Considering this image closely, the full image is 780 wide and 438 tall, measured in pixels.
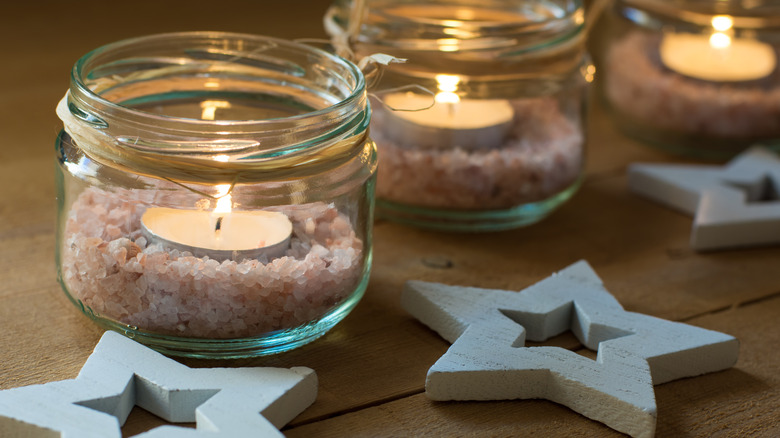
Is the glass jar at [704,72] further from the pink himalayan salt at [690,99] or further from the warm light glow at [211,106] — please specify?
the warm light glow at [211,106]

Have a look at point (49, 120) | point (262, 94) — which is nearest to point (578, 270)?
point (262, 94)

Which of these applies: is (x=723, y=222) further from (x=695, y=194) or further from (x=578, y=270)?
(x=578, y=270)

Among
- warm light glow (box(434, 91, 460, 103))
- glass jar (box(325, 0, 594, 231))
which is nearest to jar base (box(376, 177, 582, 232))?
glass jar (box(325, 0, 594, 231))

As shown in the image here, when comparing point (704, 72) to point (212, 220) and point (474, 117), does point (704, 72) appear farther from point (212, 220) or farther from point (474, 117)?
point (212, 220)

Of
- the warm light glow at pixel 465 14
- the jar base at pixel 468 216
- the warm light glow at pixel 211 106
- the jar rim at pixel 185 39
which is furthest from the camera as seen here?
the warm light glow at pixel 465 14

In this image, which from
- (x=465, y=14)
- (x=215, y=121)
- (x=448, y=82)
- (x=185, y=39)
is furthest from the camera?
(x=465, y=14)

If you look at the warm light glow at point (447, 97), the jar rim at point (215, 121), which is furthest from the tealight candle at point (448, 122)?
the jar rim at point (215, 121)

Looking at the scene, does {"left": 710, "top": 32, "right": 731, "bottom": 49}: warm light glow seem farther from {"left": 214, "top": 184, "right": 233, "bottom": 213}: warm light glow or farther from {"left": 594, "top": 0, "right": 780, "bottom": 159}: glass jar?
{"left": 214, "top": 184, "right": 233, "bottom": 213}: warm light glow

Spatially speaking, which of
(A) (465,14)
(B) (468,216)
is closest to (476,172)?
(B) (468,216)
